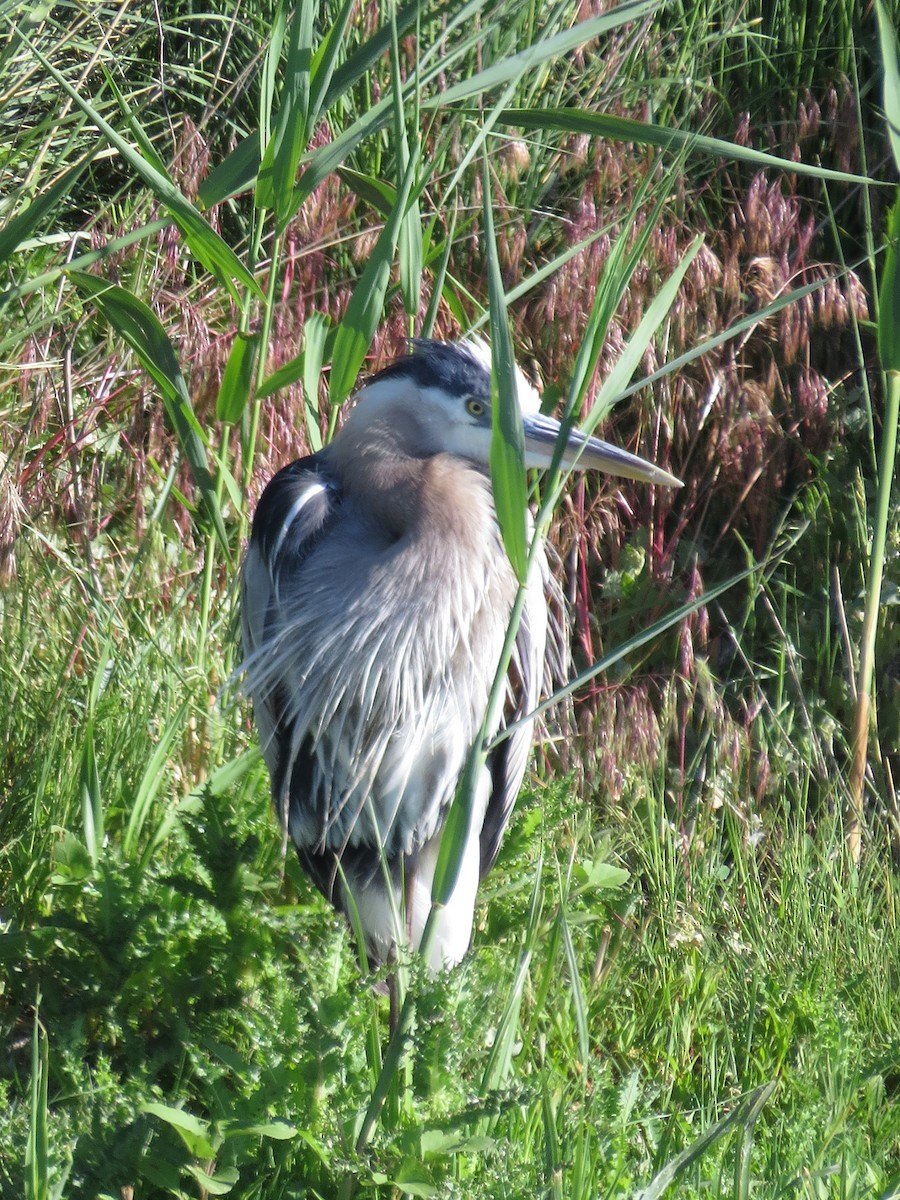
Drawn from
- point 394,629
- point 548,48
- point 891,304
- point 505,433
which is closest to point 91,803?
point 394,629

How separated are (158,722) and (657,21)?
241cm

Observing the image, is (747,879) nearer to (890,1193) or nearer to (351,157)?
(890,1193)

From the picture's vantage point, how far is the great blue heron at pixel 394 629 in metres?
1.80

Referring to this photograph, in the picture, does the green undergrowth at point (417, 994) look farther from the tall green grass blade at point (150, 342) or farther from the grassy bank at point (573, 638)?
the tall green grass blade at point (150, 342)

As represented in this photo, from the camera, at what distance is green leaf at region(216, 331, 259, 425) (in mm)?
2031

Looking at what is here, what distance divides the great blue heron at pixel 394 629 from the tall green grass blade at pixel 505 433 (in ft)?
1.48

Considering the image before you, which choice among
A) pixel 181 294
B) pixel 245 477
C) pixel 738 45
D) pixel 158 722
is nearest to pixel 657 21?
pixel 738 45

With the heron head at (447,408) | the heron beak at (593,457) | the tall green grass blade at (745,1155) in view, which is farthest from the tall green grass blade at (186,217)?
the tall green grass blade at (745,1155)

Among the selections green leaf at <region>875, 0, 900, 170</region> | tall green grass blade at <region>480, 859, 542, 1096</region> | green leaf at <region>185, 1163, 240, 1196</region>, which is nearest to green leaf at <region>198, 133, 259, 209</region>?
green leaf at <region>875, 0, 900, 170</region>

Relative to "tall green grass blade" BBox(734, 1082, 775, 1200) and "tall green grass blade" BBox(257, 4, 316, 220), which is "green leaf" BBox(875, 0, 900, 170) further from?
"tall green grass blade" BBox(734, 1082, 775, 1200)

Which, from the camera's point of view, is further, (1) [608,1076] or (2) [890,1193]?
(1) [608,1076]

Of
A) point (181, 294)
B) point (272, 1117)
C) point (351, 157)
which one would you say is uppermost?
point (351, 157)

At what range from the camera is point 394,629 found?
1.79 m

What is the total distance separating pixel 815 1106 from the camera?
1587 millimetres
